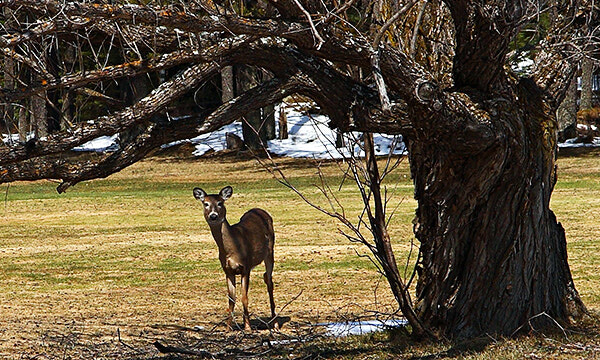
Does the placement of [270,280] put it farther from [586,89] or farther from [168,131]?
[586,89]

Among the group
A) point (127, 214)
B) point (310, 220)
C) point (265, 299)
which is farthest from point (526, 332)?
point (127, 214)

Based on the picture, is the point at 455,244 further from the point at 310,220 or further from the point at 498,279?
the point at 310,220

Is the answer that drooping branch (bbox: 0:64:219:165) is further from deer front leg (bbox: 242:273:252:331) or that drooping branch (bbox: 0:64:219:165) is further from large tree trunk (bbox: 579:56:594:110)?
large tree trunk (bbox: 579:56:594:110)

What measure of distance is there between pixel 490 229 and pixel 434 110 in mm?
1555

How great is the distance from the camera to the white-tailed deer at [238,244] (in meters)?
11.1

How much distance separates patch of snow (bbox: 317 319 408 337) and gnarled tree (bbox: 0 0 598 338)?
3.15ft

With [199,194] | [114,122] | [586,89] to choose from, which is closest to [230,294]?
[199,194]

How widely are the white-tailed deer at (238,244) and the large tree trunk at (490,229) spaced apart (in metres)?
2.32

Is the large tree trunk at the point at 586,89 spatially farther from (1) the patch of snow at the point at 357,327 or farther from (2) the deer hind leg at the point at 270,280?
(1) the patch of snow at the point at 357,327

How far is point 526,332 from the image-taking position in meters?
9.42

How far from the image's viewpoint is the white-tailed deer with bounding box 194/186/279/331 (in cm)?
1115

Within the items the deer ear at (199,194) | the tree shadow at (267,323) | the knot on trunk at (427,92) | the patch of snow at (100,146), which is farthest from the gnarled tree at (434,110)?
the patch of snow at (100,146)

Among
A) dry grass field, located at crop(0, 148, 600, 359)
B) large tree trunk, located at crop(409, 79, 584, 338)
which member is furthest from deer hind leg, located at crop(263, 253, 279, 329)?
large tree trunk, located at crop(409, 79, 584, 338)

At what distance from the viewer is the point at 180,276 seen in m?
15.6
